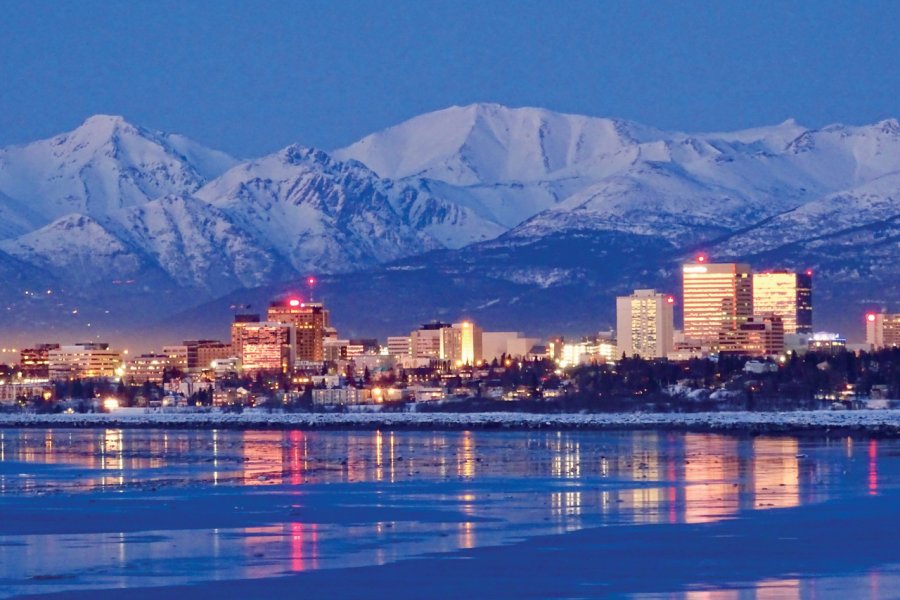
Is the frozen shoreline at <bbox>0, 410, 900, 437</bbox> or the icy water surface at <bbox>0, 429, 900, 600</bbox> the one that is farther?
the frozen shoreline at <bbox>0, 410, 900, 437</bbox>

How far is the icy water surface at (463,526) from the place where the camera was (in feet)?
105

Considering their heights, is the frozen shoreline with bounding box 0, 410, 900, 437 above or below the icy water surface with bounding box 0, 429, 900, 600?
below

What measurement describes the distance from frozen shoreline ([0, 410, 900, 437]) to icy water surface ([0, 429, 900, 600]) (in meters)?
30.2

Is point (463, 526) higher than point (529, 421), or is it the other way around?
point (463, 526)

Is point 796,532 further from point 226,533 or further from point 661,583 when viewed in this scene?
point 226,533

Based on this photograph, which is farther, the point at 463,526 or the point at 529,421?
the point at 529,421

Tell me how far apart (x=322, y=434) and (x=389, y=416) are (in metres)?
32.5

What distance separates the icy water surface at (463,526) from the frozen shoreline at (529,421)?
3015 centimetres

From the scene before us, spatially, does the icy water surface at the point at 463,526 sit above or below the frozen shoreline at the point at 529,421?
above

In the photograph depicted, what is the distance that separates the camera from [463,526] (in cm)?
4094

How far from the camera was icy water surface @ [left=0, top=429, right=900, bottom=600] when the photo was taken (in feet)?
105

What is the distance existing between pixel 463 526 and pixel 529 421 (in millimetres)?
81740

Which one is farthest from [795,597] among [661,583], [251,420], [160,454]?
[251,420]

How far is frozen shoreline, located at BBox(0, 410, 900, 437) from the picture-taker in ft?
334
